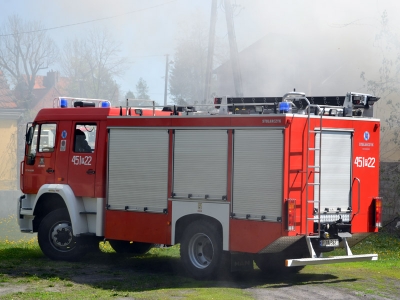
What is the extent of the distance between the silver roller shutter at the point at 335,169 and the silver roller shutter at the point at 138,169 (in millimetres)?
2367

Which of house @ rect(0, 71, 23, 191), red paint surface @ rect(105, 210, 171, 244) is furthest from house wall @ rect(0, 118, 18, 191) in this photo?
red paint surface @ rect(105, 210, 171, 244)

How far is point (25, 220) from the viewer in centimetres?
1318

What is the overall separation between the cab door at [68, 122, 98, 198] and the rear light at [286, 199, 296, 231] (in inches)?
148

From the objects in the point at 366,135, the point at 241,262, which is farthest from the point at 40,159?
the point at 366,135

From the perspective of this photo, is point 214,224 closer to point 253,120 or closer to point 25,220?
point 253,120

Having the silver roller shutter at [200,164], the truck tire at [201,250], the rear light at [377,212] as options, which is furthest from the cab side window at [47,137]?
the rear light at [377,212]

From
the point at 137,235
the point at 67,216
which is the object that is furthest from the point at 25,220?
the point at 137,235

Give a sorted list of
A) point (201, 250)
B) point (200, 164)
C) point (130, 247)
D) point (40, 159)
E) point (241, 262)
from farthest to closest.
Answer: point (130, 247) → point (40, 159) → point (201, 250) → point (200, 164) → point (241, 262)

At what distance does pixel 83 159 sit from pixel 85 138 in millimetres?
374

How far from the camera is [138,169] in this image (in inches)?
451

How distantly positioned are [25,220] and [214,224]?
4.23 m

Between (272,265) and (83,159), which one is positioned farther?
(83,159)

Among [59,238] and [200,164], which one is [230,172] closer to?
[200,164]

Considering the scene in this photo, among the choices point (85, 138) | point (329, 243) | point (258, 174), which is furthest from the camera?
point (85, 138)
